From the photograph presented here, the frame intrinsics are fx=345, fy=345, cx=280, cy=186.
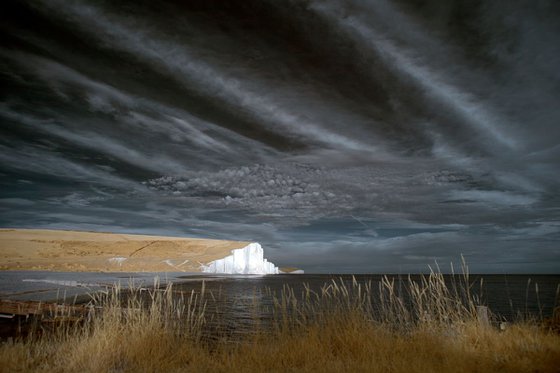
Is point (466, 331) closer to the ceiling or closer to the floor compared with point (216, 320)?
closer to the ceiling

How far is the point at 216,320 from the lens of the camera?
43.9 feet

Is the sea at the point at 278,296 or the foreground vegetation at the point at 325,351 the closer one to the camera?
the foreground vegetation at the point at 325,351

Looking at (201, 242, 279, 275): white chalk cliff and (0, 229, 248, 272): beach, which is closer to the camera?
(0, 229, 248, 272): beach

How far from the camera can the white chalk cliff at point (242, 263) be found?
7706 cm

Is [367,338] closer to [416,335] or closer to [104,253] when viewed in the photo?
[416,335]

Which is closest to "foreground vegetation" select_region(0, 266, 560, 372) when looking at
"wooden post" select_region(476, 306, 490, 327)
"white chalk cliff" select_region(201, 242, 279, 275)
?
"wooden post" select_region(476, 306, 490, 327)

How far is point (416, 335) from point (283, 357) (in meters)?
2.58

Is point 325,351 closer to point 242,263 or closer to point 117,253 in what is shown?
point 242,263

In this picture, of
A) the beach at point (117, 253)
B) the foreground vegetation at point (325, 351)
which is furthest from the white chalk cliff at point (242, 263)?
the foreground vegetation at point (325, 351)

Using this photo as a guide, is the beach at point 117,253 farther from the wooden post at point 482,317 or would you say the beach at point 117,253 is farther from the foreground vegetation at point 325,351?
the wooden post at point 482,317

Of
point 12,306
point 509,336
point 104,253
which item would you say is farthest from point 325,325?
point 104,253

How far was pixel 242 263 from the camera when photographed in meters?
80.6

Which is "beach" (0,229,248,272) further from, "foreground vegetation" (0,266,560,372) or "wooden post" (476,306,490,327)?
"wooden post" (476,306,490,327)

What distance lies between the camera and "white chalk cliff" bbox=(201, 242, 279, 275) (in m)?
77.1
